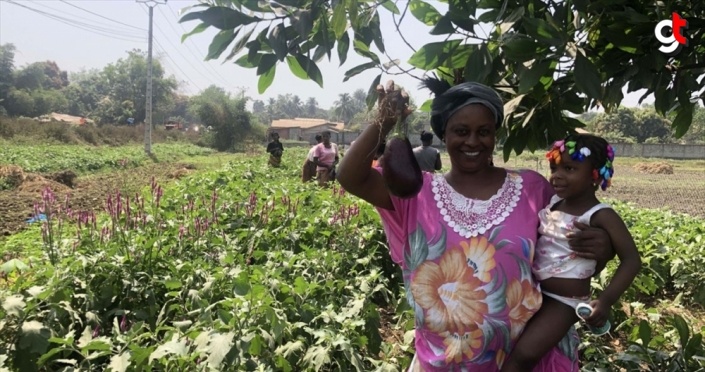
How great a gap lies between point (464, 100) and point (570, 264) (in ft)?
1.80

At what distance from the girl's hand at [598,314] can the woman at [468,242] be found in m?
0.11

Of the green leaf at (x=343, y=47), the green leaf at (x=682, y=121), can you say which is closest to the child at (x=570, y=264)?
the green leaf at (x=343, y=47)

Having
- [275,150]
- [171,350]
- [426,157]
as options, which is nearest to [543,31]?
[171,350]

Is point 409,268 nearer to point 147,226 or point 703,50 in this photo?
point 703,50

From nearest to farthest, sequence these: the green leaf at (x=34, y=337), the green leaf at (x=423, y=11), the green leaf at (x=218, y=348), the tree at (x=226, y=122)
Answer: the green leaf at (x=423, y=11)
the green leaf at (x=218, y=348)
the green leaf at (x=34, y=337)
the tree at (x=226, y=122)

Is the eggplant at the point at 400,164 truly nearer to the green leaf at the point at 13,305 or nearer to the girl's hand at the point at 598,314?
the girl's hand at the point at 598,314

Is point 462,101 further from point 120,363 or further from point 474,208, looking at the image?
point 120,363

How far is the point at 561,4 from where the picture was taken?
1690 mm

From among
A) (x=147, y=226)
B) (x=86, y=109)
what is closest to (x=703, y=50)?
(x=147, y=226)

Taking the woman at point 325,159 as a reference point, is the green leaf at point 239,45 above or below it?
above

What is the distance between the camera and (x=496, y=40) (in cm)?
156

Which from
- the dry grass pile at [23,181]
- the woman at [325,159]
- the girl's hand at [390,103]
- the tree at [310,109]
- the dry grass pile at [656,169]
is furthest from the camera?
the tree at [310,109]

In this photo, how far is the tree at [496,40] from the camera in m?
1.44

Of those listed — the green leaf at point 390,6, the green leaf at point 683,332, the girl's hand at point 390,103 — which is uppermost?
the green leaf at point 390,6
